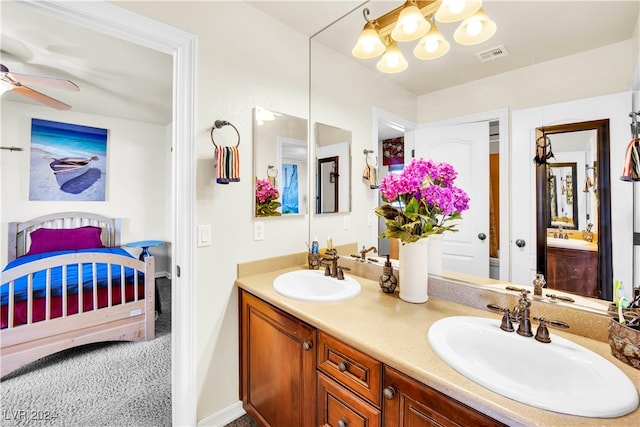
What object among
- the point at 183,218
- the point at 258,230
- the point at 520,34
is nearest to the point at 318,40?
the point at 520,34

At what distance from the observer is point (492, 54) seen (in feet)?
3.69

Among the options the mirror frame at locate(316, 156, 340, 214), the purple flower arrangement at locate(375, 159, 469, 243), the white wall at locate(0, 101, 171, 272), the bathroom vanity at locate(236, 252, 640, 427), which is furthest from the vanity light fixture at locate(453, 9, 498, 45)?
the white wall at locate(0, 101, 171, 272)

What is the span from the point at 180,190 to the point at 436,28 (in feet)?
4.83

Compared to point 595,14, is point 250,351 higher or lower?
lower

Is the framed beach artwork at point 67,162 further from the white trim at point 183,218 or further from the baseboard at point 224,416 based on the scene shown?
the baseboard at point 224,416

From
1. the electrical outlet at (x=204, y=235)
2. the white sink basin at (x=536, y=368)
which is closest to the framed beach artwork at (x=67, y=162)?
the electrical outlet at (x=204, y=235)

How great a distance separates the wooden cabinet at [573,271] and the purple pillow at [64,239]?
4699 mm

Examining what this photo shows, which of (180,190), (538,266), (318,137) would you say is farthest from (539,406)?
(318,137)

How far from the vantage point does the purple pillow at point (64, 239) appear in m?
3.34

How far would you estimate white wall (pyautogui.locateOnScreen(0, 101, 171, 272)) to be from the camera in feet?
10.8

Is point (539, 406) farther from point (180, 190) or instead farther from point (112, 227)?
point (112, 227)

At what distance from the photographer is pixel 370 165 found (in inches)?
64.1

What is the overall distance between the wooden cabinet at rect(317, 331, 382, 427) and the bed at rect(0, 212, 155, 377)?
2166 millimetres

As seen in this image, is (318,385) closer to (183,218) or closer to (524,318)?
(524,318)
